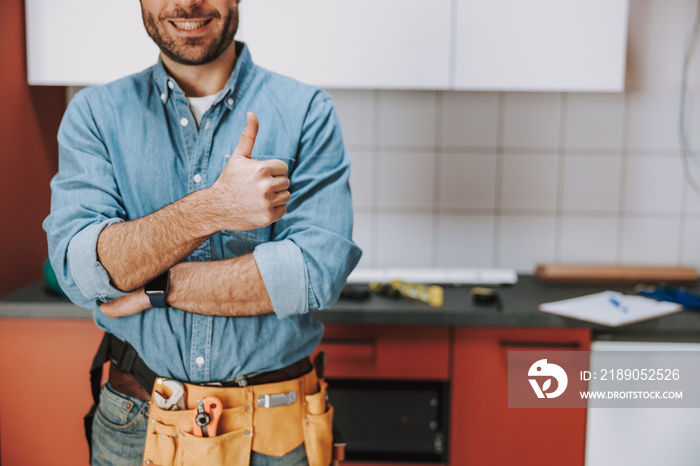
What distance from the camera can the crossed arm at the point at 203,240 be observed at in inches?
36.0

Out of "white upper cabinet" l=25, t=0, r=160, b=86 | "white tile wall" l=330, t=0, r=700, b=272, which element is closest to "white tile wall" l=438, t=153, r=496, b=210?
"white tile wall" l=330, t=0, r=700, b=272

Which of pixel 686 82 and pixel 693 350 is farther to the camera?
pixel 686 82

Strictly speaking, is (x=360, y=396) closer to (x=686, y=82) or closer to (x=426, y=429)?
(x=426, y=429)

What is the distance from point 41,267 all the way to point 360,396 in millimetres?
1194

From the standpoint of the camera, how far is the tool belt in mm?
1003

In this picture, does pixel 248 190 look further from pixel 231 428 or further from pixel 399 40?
pixel 399 40

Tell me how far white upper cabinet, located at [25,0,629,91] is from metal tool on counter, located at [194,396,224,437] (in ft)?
3.58

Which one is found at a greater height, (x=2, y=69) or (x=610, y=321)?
(x=2, y=69)

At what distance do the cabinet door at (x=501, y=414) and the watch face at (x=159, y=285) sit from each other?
0.94 meters

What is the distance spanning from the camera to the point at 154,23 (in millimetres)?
1072

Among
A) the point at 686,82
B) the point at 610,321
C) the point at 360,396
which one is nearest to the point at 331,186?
the point at 360,396

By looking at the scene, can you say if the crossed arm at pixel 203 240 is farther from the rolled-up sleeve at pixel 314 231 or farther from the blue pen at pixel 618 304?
the blue pen at pixel 618 304

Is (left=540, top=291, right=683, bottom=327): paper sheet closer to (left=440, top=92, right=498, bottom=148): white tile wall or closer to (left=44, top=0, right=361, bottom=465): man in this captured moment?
(left=440, top=92, right=498, bottom=148): white tile wall

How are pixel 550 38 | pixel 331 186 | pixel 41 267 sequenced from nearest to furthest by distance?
pixel 331 186 < pixel 550 38 < pixel 41 267
